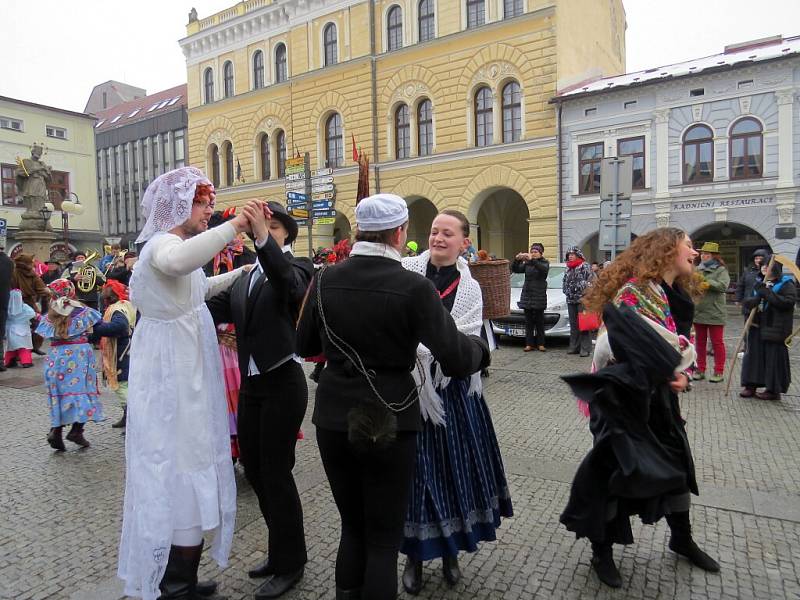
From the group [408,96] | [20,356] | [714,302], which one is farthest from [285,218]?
[408,96]

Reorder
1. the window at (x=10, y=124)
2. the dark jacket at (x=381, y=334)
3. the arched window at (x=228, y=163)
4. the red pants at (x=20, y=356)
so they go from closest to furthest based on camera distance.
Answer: the dark jacket at (x=381, y=334), the red pants at (x=20, y=356), the arched window at (x=228, y=163), the window at (x=10, y=124)

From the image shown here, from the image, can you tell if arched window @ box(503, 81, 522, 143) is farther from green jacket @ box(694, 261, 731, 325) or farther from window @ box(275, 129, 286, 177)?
green jacket @ box(694, 261, 731, 325)

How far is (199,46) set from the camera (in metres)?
31.9

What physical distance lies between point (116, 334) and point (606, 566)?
444 centimetres

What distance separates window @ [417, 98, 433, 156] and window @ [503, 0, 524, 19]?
4.40 meters

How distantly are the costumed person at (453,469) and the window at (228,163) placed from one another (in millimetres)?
30430

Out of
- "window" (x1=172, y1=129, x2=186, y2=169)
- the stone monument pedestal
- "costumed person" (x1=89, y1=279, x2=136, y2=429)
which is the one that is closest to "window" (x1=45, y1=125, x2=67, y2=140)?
"window" (x1=172, y1=129, x2=186, y2=169)

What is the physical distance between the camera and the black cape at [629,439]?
281 cm

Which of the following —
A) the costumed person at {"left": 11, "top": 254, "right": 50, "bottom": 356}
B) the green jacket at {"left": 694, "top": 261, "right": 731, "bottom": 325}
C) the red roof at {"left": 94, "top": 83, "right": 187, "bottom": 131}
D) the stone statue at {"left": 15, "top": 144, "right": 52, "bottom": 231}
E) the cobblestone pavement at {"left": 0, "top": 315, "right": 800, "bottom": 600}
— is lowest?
the cobblestone pavement at {"left": 0, "top": 315, "right": 800, "bottom": 600}

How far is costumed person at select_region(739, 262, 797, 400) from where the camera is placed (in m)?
6.70

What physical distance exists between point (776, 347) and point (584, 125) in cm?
1568

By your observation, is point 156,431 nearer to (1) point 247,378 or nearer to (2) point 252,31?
(1) point 247,378

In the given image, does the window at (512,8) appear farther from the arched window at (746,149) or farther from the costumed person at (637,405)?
the costumed person at (637,405)

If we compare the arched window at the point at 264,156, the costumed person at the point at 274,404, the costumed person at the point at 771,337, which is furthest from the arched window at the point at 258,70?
the costumed person at the point at 274,404
